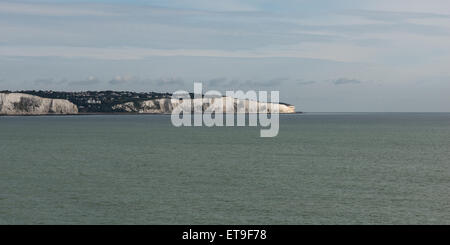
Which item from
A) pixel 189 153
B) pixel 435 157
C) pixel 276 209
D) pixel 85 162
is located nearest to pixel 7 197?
pixel 276 209

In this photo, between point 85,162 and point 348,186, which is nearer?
point 348,186

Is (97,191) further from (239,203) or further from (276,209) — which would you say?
(276,209)

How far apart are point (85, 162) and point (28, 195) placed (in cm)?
2069

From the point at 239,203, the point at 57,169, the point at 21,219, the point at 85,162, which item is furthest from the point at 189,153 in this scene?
the point at 21,219

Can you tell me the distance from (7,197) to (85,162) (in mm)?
21234

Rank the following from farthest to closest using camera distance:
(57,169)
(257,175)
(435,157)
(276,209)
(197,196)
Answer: (435,157)
(57,169)
(257,175)
(197,196)
(276,209)

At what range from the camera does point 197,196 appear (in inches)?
1390

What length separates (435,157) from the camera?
62125mm

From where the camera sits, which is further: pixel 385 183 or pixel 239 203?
pixel 385 183

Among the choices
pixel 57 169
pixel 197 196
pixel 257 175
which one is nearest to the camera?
pixel 197 196

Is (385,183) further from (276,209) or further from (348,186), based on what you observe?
(276,209)

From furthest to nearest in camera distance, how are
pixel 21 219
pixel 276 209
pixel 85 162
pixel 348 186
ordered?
1. pixel 85 162
2. pixel 348 186
3. pixel 276 209
4. pixel 21 219

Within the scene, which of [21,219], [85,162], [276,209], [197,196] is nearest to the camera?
[21,219]

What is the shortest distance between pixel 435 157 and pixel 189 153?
28716 millimetres
